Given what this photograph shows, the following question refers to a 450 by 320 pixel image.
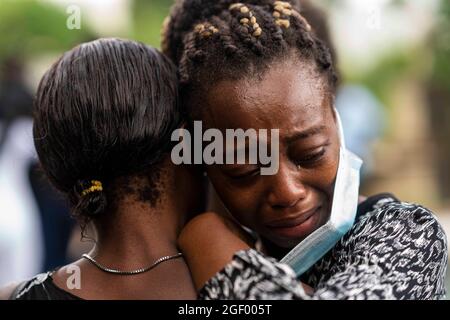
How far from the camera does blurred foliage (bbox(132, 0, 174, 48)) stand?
13148mm

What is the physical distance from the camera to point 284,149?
2.32 metres

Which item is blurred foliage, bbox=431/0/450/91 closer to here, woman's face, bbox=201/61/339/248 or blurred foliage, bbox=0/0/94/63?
woman's face, bbox=201/61/339/248

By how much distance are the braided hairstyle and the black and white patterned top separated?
50 centimetres

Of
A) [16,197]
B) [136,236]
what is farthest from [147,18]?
[136,236]

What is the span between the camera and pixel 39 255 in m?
5.78

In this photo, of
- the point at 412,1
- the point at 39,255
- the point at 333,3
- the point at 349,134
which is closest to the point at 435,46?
the point at 412,1

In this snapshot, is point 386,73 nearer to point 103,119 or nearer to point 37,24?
point 37,24

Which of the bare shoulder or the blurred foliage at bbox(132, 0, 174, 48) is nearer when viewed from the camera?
the bare shoulder

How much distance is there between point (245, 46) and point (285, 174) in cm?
40

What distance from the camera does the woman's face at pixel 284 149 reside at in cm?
232

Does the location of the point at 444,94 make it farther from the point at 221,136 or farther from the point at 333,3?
the point at 221,136

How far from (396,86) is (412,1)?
4.16 m

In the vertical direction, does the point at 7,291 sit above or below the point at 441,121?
above

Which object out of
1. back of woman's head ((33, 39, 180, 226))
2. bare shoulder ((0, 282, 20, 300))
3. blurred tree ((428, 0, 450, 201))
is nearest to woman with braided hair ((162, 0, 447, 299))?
back of woman's head ((33, 39, 180, 226))
